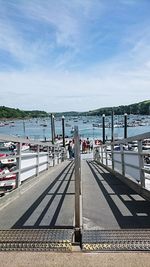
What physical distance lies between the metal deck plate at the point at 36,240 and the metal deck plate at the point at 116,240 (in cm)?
21

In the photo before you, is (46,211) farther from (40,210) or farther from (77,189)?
(77,189)

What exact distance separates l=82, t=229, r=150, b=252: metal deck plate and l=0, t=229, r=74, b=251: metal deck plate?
213mm

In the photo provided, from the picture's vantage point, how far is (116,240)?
14.1 feet

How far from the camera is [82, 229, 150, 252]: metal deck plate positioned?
13.6 feet

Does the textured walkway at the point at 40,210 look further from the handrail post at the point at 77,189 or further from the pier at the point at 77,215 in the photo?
the handrail post at the point at 77,189

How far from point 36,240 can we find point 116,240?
905 millimetres

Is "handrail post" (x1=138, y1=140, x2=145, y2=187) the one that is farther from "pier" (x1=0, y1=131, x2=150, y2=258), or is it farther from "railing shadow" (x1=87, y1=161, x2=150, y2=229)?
"railing shadow" (x1=87, y1=161, x2=150, y2=229)

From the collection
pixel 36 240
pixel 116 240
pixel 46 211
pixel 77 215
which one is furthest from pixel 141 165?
pixel 36 240

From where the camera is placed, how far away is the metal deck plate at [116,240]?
4141mm

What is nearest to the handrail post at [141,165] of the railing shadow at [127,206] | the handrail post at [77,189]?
the railing shadow at [127,206]

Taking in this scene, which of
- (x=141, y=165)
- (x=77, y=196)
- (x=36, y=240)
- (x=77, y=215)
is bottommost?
(x=36, y=240)

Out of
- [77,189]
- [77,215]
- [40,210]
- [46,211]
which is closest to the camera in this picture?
[77,215]

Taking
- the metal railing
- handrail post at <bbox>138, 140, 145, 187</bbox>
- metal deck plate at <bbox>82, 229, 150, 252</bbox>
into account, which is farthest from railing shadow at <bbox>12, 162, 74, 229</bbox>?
handrail post at <bbox>138, 140, 145, 187</bbox>

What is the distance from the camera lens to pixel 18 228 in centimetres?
508
